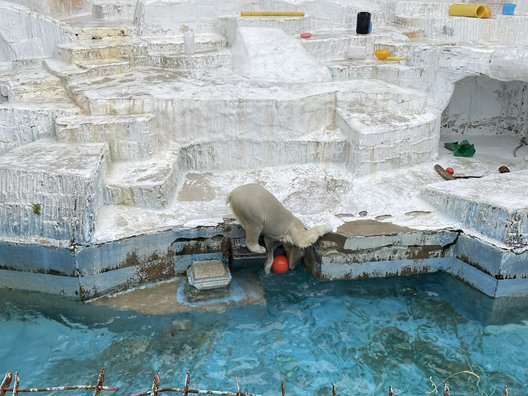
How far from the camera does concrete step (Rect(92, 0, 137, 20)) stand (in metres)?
14.7

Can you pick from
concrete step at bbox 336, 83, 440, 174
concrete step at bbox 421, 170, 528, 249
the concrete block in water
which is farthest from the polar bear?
concrete step at bbox 336, 83, 440, 174

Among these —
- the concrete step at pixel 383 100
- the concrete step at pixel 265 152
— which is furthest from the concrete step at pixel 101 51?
the concrete step at pixel 383 100

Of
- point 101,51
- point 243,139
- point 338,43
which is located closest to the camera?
point 243,139

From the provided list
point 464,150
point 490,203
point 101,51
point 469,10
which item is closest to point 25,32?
point 101,51

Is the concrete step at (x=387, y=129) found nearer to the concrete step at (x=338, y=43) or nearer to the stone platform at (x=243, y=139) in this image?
the stone platform at (x=243, y=139)

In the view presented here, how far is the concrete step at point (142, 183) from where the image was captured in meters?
7.38

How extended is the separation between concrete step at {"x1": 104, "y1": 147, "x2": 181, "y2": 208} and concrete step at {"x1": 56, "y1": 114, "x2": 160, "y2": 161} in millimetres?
182

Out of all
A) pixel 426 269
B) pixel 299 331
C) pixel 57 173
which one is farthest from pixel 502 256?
pixel 57 173

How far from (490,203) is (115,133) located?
18.9 feet

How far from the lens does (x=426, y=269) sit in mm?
7586

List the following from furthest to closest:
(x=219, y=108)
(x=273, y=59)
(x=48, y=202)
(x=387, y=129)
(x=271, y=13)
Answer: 1. (x=271, y=13)
2. (x=273, y=59)
3. (x=219, y=108)
4. (x=387, y=129)
5. (x=48, y=202)

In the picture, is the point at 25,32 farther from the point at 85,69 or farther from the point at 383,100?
the point at 383,100

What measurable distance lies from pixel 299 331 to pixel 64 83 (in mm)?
6756

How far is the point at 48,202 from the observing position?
22.4 ft
